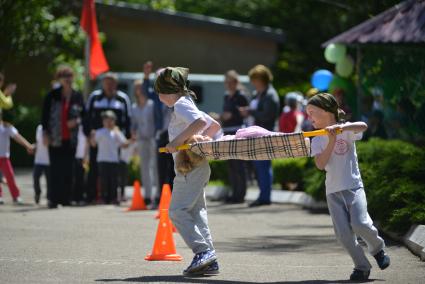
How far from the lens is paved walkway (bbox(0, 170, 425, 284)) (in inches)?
356

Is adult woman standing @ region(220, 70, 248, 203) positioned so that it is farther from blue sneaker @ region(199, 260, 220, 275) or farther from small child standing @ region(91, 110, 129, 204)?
blue sneaker @ region(199, 260, 220, 275)

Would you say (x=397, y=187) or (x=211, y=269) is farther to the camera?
(x=397, y=187)

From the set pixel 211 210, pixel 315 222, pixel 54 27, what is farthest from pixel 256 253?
pixel 54 27

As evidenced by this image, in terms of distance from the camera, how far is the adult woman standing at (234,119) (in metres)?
18.5

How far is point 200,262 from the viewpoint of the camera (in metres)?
9.09

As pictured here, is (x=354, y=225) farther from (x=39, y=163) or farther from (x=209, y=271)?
(x=39, y=163)

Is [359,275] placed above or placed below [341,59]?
below

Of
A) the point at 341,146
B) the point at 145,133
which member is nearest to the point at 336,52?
the point at 145,133

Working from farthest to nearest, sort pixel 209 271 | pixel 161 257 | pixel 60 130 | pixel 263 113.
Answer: pixel 263 113
pixel 60 130
pixel 161 257
pixel 209 271

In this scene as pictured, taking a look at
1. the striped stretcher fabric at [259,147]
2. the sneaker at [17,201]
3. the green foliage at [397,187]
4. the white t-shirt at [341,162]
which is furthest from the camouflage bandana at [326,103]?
the sneaker at [17,201]

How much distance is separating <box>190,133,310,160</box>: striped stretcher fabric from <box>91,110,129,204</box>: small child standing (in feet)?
31.1

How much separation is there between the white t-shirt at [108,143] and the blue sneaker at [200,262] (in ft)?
30.9

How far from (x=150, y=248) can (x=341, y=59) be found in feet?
35.3

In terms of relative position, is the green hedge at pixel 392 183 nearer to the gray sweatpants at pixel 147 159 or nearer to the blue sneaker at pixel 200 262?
the blue sneaker at pixel 200 262
